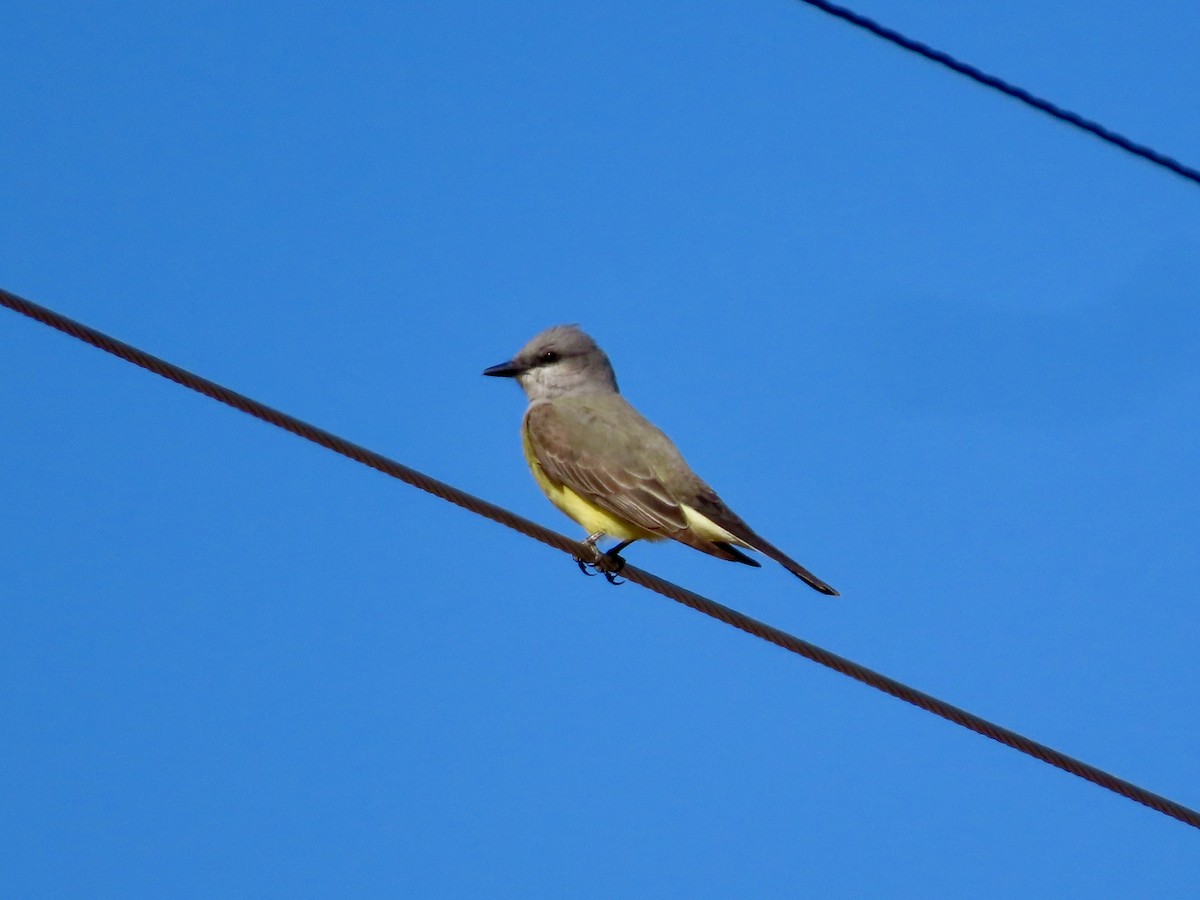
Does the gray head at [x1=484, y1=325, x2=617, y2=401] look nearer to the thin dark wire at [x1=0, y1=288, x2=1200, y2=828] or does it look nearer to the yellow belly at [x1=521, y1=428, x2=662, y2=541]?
the yellow belly at [x1=521, y1=428, x2=662, y2=541]

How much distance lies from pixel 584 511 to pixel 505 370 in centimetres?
145

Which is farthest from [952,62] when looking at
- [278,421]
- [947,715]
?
[278,421]

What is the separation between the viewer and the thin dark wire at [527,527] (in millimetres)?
4273

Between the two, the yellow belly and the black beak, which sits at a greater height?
the black beak

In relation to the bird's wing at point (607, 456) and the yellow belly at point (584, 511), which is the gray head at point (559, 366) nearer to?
the bird's wing at point (607, 456)

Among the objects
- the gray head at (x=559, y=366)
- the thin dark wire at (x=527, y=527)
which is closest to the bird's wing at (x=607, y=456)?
the gray head at (x=559, y=366)

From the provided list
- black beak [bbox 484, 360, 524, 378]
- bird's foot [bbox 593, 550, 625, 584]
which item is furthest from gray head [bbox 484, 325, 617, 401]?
bird's foot [bbox 593, 550, 625, 584]

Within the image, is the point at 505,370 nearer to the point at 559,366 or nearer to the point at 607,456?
the point at 559,366

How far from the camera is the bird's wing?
6648 mm

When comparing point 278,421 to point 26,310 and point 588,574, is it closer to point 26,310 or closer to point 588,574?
point 26,310

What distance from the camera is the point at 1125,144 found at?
5066 mm

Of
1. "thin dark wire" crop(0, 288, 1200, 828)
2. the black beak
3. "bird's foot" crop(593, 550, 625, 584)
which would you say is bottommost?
"thin dark wire" crop(0, 288, 1200, 828)

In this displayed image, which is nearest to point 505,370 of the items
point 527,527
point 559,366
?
point 559,366

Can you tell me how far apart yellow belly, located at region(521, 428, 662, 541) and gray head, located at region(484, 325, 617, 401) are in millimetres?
639
